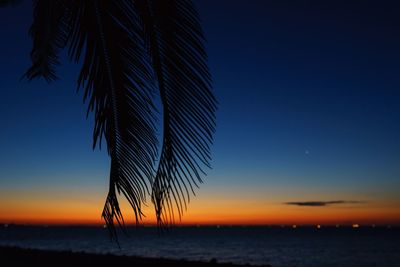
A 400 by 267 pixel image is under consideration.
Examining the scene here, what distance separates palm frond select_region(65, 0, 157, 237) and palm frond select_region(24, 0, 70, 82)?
728 mm

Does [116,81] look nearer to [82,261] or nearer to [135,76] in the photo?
[135,76]

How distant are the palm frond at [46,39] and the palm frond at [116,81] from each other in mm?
728

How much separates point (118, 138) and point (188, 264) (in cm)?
1850

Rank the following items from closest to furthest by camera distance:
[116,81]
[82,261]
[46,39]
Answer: [116,81] → [46,39] → [82,261]

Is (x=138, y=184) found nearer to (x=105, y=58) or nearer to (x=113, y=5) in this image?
(x=105, y=58)

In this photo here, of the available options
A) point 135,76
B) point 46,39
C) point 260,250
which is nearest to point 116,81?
point 135,76

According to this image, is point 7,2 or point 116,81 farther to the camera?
point 7,2

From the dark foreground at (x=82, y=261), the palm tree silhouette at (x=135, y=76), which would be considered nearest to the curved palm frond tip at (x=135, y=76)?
the palm tree silhouette at (x=135, y=76)

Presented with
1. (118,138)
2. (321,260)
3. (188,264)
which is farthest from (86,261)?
(321,260)

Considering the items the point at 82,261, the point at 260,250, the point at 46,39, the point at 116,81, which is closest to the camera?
the point at 116,81

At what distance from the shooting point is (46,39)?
3016mm

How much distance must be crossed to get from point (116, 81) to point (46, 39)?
4.26ft

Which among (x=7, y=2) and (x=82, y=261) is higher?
(x=7, y=2)

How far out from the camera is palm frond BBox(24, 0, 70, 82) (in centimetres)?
276
